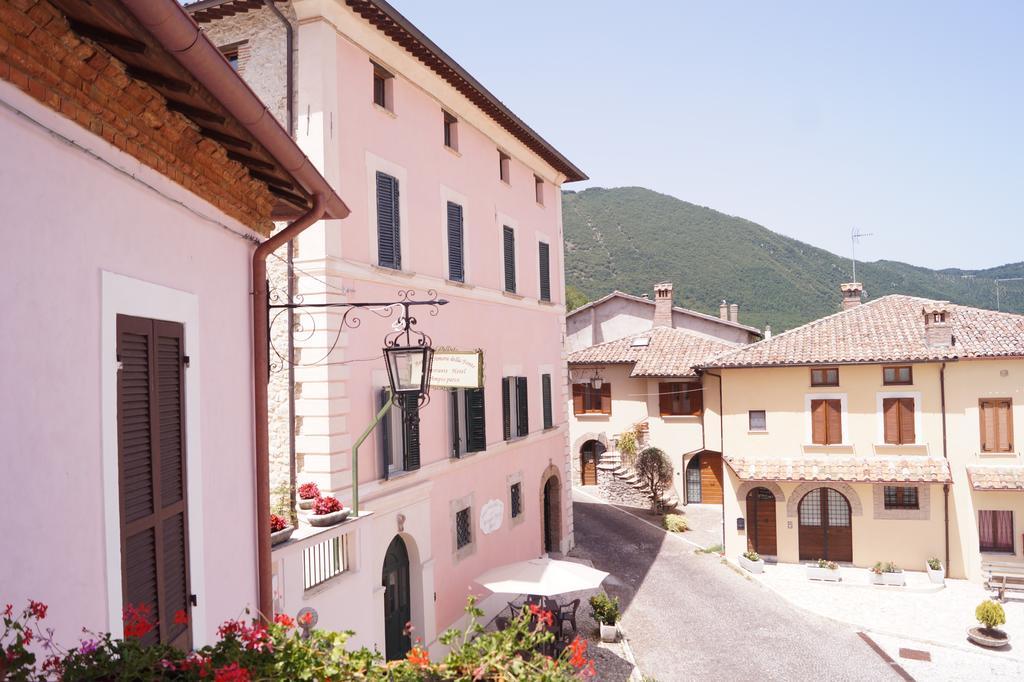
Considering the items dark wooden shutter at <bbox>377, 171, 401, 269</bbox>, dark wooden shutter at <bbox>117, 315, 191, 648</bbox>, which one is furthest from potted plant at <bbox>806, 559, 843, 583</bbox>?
dark wooden shutter at <bbox>117, 315, 191, 648</bbox>

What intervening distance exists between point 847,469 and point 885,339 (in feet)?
13.8

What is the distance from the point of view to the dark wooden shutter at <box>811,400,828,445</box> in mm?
22500

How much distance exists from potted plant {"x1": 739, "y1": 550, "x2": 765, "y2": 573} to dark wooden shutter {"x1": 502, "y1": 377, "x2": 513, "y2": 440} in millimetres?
9147

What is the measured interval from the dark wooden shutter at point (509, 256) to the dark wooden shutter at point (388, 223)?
199 inches

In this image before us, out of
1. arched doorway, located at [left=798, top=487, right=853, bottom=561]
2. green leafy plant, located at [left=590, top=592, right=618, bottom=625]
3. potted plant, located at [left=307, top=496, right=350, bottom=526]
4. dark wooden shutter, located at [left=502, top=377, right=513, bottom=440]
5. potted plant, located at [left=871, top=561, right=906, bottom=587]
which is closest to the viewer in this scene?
potted plant, located at [left=307, top=496, right=350, bottom=526]

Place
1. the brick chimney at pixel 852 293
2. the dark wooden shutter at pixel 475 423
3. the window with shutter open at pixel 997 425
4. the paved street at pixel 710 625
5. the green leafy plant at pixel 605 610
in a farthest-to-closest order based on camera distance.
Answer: the brick chimney at pixel 852 293 → the window with shutter open at pixel 997 425 → the green leafy plant at pixel 605 610 → the dark wooden shutter at pixel 475 423 → the paved street at pixel 710 625

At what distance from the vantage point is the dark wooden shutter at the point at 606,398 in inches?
1229

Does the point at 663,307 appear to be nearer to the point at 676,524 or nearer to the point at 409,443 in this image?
the point at 676,524

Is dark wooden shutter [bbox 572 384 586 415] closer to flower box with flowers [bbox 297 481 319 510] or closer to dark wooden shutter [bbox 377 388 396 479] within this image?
dark wooden shutter [bbox 377 388 396 479]

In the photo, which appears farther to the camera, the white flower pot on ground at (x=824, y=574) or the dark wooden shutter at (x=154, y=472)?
the white flower pot on ground at (x=824, y=574)

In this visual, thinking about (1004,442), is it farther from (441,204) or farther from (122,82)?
(122,82)

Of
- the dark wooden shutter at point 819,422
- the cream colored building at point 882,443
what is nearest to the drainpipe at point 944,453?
the cream colored building at point 882,443

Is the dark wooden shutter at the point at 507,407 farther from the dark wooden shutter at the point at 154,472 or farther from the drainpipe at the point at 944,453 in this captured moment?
the drainpipe at the point at 944,453

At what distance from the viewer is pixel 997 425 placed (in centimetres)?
2105
